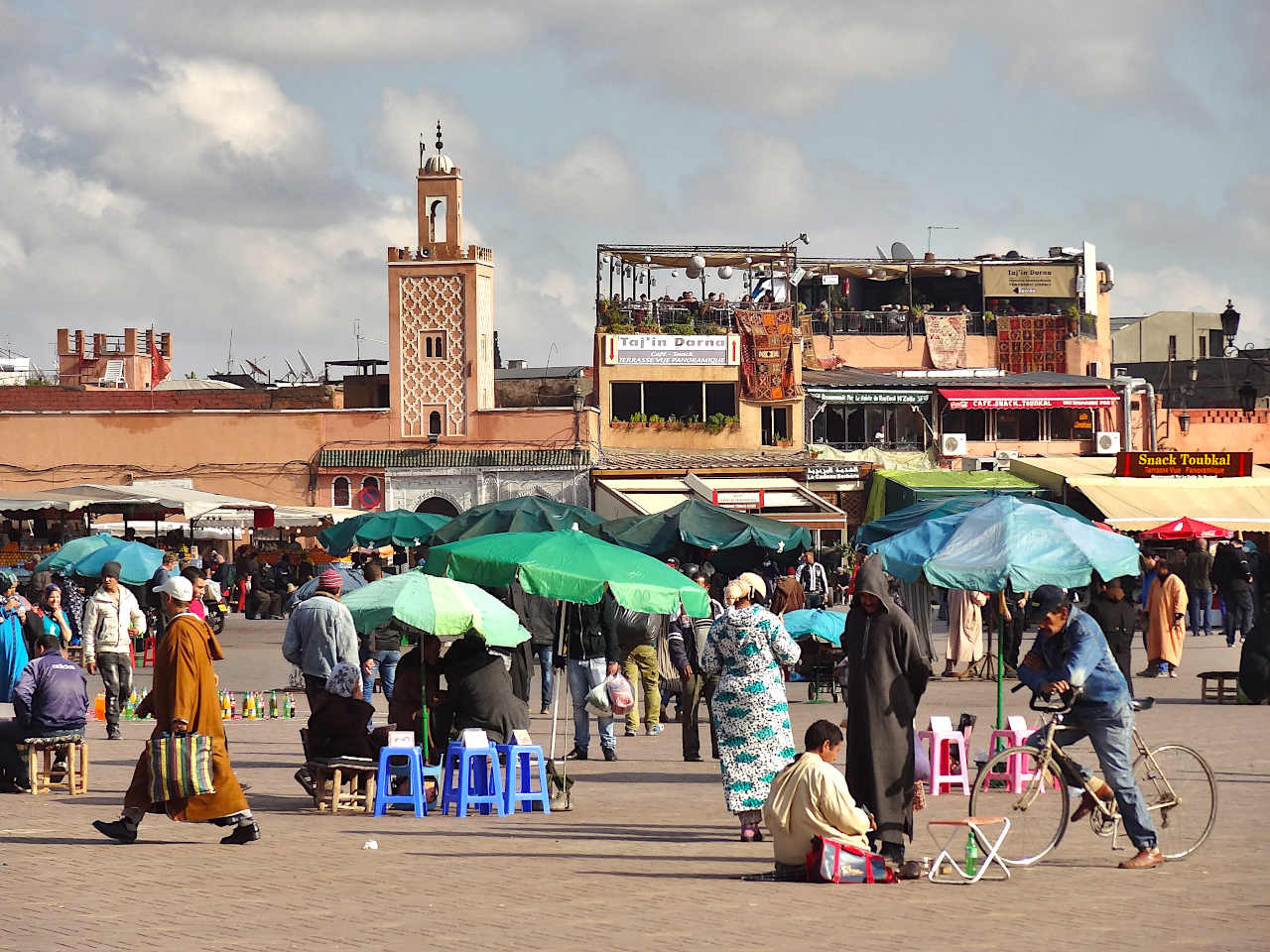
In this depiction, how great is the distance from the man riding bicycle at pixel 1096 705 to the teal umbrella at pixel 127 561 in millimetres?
18820

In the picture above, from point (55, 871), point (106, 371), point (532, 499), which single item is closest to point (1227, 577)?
point (532, 499)

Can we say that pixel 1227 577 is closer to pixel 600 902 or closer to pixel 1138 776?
pixel 1138 776

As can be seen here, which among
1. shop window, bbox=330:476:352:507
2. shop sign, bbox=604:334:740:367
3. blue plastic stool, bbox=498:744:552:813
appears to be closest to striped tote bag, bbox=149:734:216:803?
blue plastic stool, bbox=498:744:552:813

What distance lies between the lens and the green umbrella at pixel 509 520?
82.8ft

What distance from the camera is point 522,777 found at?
12.6 meters

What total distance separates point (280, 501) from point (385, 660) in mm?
34353

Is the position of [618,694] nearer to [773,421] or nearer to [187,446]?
[773,421]

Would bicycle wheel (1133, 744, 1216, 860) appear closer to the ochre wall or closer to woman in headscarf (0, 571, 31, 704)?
woman in headscarf (0, 571, 31, 704)

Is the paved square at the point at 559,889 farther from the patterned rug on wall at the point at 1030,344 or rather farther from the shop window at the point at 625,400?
the patterned rug on wall at the point at 1030,344

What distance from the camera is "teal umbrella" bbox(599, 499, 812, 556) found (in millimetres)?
28500

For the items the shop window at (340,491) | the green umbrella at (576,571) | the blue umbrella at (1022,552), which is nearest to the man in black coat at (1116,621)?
the blue umbrella at (1022,552)

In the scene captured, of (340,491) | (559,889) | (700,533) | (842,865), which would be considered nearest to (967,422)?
(340,491)

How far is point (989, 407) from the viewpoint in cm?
5178

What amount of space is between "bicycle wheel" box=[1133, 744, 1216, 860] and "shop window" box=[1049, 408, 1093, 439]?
4363cm
